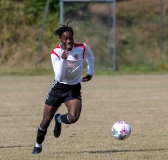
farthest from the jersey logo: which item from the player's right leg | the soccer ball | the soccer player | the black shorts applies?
the soccer ball

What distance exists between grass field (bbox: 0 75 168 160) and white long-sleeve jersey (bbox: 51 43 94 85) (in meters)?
1.02

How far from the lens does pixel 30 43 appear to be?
97.8 ft

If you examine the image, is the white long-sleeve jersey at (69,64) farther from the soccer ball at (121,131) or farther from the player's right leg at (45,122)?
the soccer ball at (121,131)

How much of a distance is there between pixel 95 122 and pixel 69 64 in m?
3.94

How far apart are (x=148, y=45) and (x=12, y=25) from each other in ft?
23.2

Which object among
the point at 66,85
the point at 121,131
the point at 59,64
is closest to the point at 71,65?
the point at 59,64

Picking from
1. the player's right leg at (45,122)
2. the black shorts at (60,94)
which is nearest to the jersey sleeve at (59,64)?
the black shorts at (60,94)

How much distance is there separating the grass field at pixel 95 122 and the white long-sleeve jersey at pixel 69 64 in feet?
3.36

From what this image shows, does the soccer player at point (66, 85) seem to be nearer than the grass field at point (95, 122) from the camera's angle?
Yes

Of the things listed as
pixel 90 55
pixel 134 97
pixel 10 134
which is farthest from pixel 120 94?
pixel 90 55

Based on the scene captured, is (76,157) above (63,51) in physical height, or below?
below

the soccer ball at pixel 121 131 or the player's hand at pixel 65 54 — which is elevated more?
the player's hand at pixel 65 54

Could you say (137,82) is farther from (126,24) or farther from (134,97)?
(126,24)

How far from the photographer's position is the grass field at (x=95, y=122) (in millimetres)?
8109
